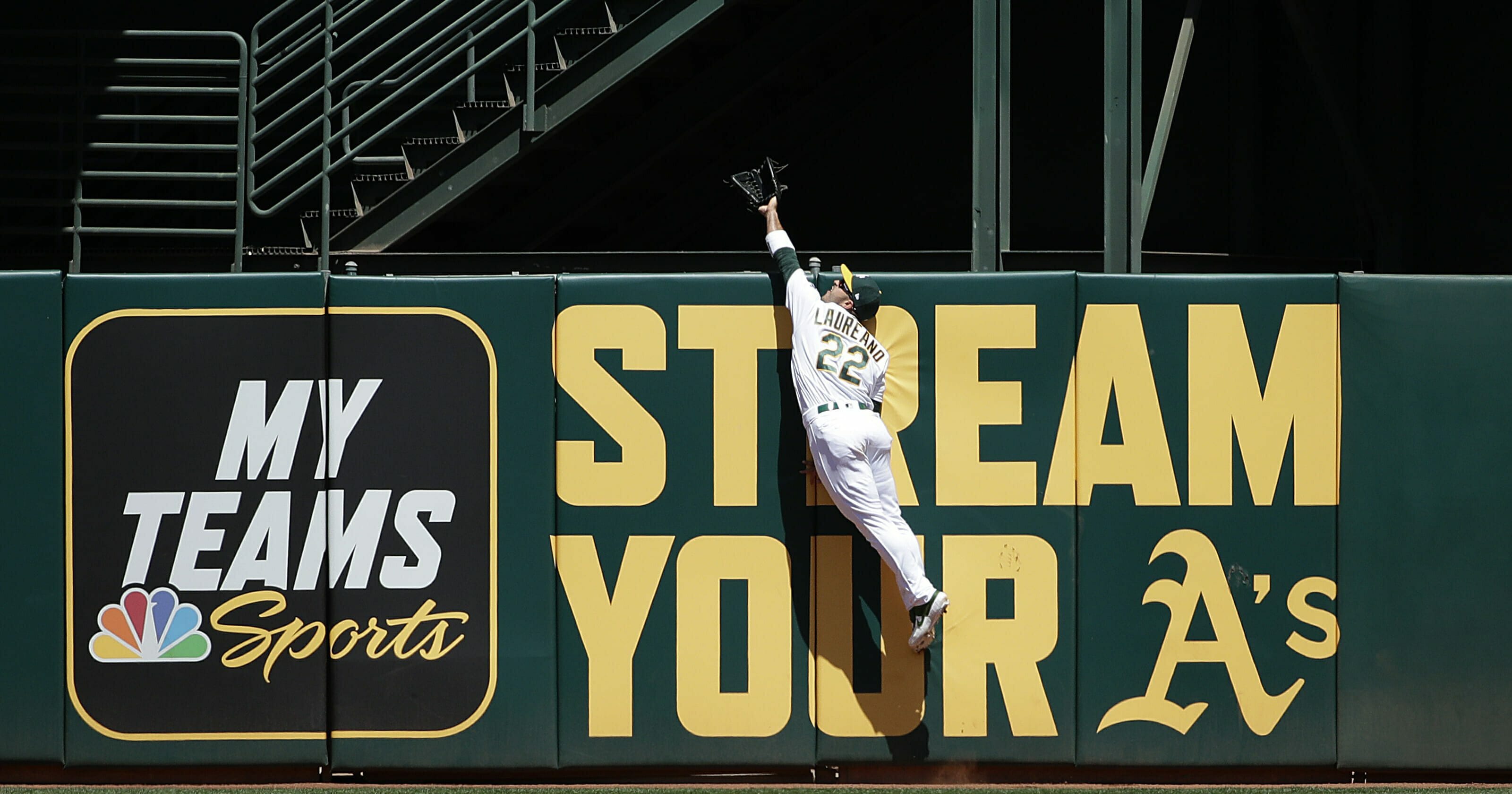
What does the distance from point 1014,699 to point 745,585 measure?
1.34 metres

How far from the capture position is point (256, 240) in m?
10.3

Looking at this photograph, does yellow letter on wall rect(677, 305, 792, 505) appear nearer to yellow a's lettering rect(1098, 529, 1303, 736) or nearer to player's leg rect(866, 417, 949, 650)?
player's leg rect(866, 417, 949, 650)

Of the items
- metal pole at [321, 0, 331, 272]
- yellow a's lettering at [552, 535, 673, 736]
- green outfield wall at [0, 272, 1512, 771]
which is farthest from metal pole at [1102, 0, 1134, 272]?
metal pole at [321, 0, 331, 272]

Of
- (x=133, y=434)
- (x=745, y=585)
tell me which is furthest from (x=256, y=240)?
(x=745, y=585)

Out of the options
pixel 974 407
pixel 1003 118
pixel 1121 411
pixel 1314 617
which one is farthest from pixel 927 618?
pixel 1003 118

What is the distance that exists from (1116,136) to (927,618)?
3.74m

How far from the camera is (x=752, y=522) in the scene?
6012 mm

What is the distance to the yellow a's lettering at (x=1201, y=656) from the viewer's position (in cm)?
596

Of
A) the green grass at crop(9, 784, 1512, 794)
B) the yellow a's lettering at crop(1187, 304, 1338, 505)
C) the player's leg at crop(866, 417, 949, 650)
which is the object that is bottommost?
the green grass at crop(9, 784, 1512, 794)

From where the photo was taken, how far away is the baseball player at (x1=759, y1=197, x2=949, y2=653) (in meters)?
5.72

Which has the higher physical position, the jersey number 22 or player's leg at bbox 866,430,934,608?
the jersey number 22

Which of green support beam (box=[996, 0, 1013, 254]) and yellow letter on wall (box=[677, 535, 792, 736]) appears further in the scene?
green support beam (box=[996, 0, 1013, 254])

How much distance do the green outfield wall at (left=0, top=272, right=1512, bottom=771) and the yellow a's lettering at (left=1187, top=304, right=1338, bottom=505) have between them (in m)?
0.01

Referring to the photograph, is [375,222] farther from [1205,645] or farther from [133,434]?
[1205,645]
